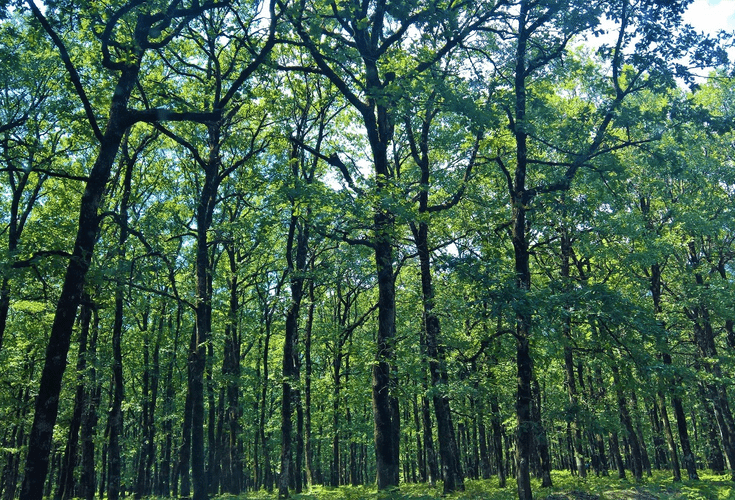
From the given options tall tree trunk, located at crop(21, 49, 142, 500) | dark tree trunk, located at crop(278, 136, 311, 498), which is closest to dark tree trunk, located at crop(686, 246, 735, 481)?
dark tree trunk, located at crop(278, 136, 311, 498)

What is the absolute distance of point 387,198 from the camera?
10516mm

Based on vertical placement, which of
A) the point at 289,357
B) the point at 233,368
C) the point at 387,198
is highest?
the point at 387,198

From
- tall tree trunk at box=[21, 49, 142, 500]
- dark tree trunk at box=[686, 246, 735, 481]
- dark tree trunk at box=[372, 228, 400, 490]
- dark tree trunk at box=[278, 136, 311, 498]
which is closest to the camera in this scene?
tall tree trunk at box=[21, 49, 142, 500]

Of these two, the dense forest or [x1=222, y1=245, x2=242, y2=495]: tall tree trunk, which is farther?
[x1=222, y1=245, x2=242, y2=495]: tall tree trunk

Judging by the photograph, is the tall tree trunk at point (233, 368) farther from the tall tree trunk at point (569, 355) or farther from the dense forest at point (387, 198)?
the tall tree trunk at point (569, 355)

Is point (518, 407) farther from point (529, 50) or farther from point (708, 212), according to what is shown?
point (708, 212)

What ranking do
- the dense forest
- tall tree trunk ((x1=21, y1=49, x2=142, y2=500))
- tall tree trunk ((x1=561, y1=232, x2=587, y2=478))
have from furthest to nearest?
tall tree trunk ((x1=561, y1=232, x2=587, y2=478))
the dense forest
tall tree trunk ((x1=21, y1=49, x2=142, y2=500))

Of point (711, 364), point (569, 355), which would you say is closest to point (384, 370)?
point (569, 355)

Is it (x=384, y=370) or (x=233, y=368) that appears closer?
(x=384, y=370)

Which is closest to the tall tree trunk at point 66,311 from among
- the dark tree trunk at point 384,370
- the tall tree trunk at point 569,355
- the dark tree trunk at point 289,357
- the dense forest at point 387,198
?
the dense forest at point 387,198

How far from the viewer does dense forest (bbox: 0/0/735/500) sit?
33.5 ft

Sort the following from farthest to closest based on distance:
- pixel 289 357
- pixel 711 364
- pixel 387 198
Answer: pixel 711 364 < pixel 289 357 < pixel 387 198

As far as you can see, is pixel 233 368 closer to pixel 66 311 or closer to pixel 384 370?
pixel 384 370

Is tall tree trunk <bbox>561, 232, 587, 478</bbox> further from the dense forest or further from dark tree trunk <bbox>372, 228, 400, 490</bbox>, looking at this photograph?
dark tree trunk <bbox>372, 228, 400, 490</bbox>
